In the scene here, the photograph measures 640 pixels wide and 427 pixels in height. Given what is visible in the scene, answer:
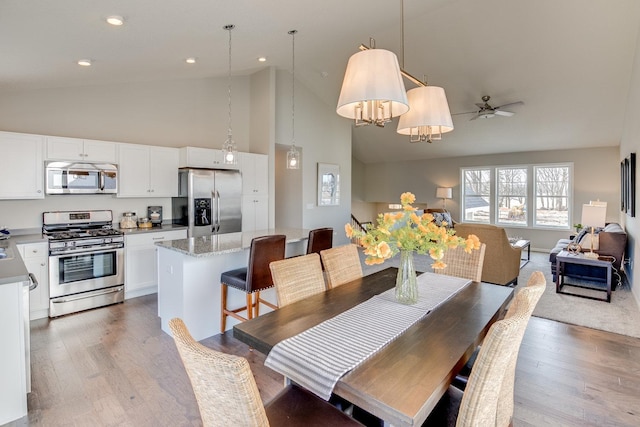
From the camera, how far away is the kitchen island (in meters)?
3.13

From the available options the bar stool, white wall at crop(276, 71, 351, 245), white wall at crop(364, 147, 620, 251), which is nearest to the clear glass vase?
the bar stool

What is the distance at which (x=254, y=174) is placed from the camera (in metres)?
5.85

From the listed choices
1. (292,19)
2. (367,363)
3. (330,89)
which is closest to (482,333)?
(367,363)

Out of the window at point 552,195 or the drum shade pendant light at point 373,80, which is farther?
the window at point 552,195

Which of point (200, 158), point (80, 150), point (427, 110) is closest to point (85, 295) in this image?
point (80, 150)

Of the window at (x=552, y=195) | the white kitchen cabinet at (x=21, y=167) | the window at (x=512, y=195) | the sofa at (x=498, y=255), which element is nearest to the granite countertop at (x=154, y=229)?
the white kitchen cabinet at (x=21, y=167)

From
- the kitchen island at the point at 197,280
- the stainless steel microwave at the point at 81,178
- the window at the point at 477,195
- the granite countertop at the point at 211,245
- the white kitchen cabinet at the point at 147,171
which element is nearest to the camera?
the granite countertop at the point at 211,245

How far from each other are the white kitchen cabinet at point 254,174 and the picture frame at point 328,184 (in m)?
1.48

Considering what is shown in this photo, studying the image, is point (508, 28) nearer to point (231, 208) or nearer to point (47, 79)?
point (231, 208)

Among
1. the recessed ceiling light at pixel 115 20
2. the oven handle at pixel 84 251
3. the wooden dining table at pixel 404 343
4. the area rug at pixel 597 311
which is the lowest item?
the area rug at pixel 597 311

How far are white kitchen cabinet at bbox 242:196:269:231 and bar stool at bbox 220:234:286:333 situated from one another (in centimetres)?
244

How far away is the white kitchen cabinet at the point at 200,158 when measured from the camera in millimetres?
5020

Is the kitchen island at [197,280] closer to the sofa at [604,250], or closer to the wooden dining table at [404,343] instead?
the wooden dining table at [404,343]

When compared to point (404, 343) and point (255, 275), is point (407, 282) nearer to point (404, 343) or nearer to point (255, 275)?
point (404, 343)
